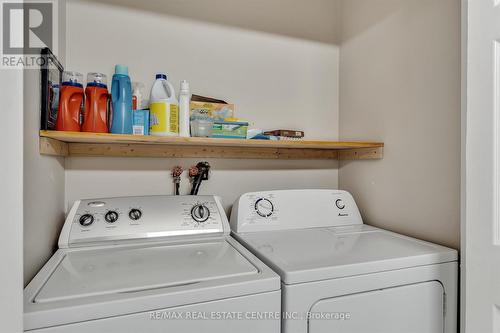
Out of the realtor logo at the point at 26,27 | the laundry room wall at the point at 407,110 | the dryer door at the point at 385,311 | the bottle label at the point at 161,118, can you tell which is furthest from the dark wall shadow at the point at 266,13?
the dryer door at the point at 385,311

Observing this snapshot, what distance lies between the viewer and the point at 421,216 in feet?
4.76

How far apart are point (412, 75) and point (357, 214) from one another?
2.72ft

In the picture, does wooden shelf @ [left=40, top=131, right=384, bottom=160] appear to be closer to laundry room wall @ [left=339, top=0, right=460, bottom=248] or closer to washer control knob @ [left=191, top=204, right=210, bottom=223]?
laundry room wall @ [left=339, top=0, right=460, bottom=248]

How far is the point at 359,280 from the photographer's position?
1.06m

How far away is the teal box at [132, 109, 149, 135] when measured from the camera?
1369 millimetres

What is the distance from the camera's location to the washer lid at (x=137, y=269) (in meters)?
0.87

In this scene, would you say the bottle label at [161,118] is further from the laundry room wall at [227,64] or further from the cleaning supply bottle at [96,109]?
the laundry room wall at [227,64]

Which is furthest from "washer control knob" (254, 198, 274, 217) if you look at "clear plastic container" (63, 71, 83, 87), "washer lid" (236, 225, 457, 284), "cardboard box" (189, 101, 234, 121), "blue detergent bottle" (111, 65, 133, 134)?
"clear plastic container" (63, 71, 83, 87)

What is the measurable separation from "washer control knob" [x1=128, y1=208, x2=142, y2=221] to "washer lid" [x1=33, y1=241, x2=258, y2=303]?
0.16 meters

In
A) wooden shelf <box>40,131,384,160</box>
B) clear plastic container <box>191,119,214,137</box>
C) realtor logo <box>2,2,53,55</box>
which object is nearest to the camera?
realtor logo <box>2,2,53,55</box>

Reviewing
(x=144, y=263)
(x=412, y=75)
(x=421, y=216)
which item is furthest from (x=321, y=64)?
(x=144, y=263)

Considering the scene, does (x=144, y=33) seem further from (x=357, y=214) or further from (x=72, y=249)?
(x=357, y=214)

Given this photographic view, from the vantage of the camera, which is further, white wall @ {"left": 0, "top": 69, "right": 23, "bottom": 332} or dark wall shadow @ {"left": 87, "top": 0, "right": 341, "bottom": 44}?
dark wall shadow @ {"left": 87, "top": 0, "right": 341, "bottom": 44}

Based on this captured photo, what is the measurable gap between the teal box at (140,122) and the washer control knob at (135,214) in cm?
37
